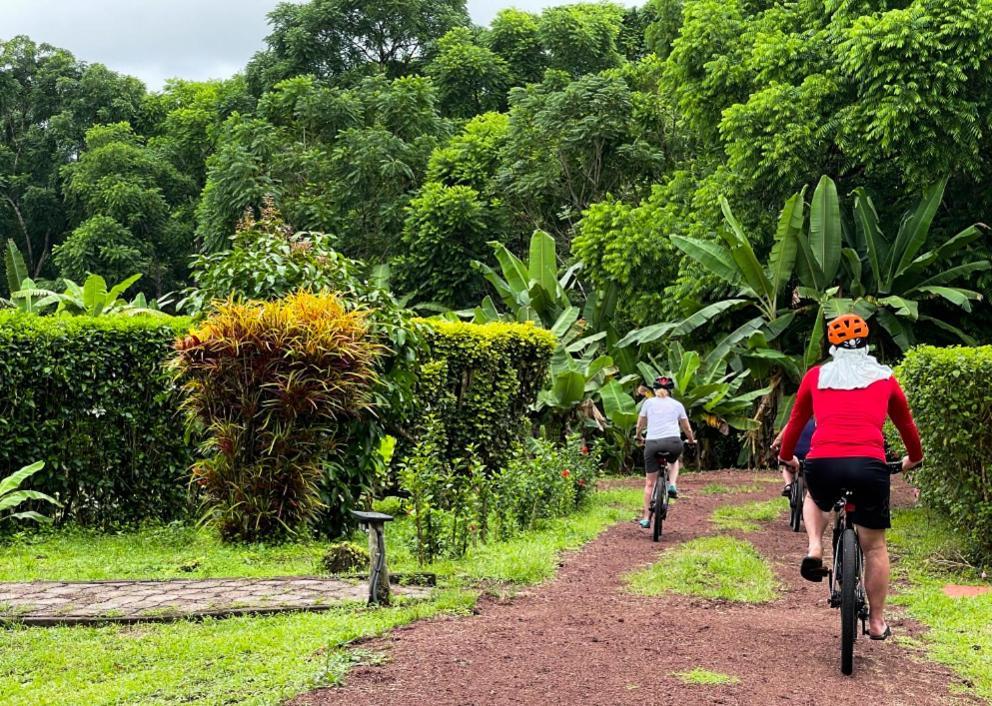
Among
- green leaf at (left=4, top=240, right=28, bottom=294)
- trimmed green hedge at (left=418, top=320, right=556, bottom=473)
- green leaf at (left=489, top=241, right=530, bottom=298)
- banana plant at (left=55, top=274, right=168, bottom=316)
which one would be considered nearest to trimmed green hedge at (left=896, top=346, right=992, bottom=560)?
trimmed green hedge at (left=418, top=320, right=556, bottom=473)

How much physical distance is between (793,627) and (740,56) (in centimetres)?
1863

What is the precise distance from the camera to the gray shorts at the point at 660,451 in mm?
11312

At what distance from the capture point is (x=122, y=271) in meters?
39.2

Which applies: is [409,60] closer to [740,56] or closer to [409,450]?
[740,56]

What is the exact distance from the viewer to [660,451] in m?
11.3

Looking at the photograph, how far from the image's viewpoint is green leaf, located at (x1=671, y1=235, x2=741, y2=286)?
20406 millimetres

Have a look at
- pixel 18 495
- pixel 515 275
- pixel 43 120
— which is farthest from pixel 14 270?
pixel 43 120

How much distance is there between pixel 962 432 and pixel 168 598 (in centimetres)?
606

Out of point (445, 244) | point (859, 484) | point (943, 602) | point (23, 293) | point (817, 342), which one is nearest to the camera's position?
point (859, 484)

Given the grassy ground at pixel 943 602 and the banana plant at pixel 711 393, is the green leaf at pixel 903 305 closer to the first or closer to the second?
the banana plant at pixel 711 393

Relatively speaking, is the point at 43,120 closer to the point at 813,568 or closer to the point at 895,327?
the point at 895,327

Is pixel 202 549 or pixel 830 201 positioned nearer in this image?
pixel 202 549

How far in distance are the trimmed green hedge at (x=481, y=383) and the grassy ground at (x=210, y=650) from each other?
4.44 metres

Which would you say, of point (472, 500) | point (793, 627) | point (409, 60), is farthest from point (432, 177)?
point (793, 627)
